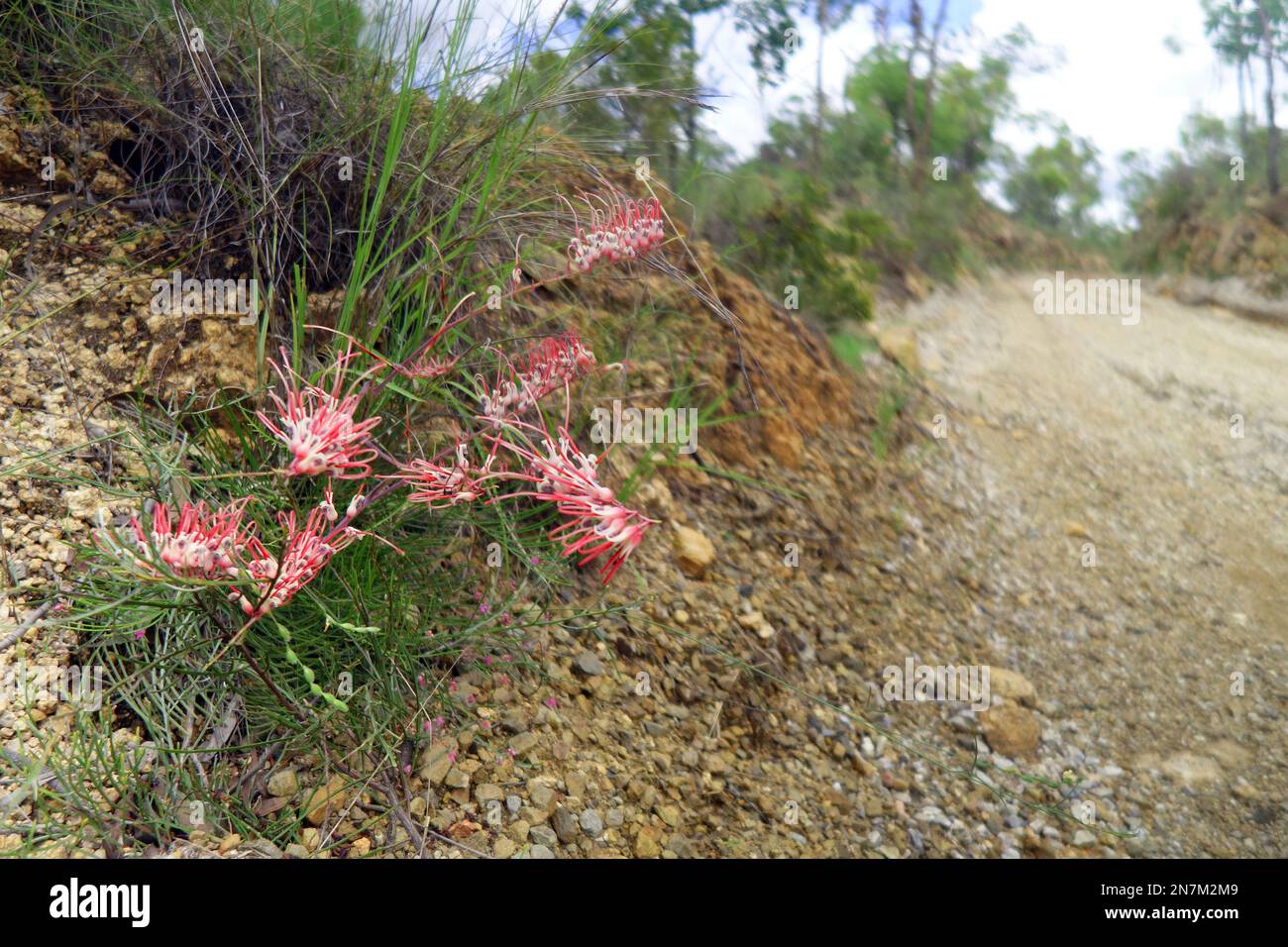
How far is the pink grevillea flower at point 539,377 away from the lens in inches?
64.4

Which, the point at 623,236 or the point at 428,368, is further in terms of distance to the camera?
the point at 428,368

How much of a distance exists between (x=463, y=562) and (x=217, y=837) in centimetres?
74

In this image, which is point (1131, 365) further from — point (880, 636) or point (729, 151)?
point (880, 636)

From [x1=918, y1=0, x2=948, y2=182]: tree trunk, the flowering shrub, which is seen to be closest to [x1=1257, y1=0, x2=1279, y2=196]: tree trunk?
[x1=918, y1=0, x2=948, y2=182]: tree trunk

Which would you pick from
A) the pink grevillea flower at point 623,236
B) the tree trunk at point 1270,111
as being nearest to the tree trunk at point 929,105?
the tree trunk at point 1270,111

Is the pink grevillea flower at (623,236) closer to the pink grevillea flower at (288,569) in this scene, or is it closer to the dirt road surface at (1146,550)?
the pink grevillea flower at (288,569)

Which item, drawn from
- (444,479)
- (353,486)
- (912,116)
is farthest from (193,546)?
(912,116)

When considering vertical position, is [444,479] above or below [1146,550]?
above

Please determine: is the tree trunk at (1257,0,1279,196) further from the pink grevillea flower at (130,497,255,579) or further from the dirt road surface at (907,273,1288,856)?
the pink grevillea flower at (130,497,255,579)

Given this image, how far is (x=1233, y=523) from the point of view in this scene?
414 centimetres

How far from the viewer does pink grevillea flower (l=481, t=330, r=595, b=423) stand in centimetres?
163

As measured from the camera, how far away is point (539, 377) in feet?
5.54

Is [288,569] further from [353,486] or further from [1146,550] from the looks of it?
[1146,550]
